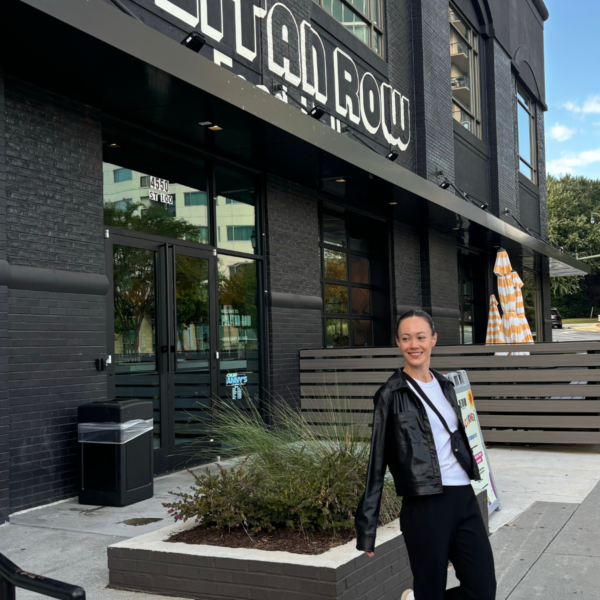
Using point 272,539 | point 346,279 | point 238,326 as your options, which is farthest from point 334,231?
point 272,539

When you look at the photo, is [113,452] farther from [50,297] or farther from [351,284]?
[351,284]

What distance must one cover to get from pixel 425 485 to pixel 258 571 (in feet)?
4.60

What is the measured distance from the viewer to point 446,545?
2.95 meters

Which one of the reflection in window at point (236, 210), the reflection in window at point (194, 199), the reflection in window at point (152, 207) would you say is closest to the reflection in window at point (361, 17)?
the reflection in window at point (236, 210)

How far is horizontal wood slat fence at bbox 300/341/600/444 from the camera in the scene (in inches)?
376

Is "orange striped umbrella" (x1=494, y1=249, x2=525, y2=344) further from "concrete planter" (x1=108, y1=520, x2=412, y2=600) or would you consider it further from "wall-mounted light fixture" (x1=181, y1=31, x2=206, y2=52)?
"concrete planter" (x1=108, y1=520, x2=412, y2=600)

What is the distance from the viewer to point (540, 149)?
2556 centimetres

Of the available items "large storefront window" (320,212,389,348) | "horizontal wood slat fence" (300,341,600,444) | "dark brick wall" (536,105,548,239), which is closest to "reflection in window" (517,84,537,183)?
"dark brick wall" (536,105,548,239)

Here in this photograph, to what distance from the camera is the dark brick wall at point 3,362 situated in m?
6.09

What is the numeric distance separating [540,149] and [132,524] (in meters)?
23.1

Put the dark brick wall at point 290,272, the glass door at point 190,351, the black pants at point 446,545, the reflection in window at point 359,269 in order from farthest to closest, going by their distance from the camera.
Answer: the reflection in window at point 359,269
the dark brick wall at point 290,272
the glass door at point 190,351
the black pants at point 446,545

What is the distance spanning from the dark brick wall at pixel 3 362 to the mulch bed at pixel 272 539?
7.62 ft

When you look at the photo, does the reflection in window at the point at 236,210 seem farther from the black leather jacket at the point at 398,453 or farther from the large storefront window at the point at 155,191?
the black leather jacket at the point at 398,453

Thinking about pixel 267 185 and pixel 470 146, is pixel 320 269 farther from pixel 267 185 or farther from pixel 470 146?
pixel 470 146
